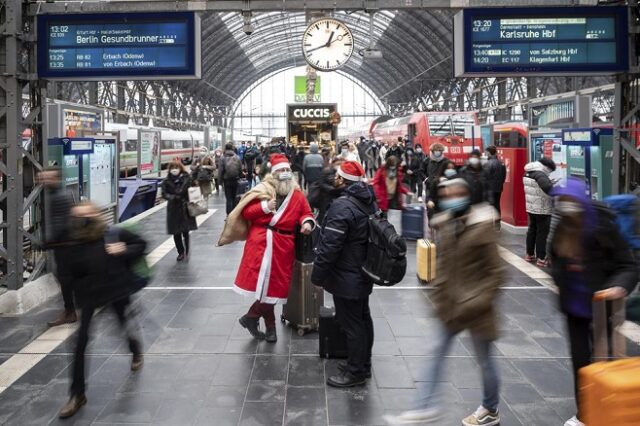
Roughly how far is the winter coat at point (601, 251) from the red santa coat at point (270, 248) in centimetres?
252

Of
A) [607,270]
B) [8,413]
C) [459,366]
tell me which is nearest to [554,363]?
[459,366]

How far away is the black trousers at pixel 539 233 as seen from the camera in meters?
9.03

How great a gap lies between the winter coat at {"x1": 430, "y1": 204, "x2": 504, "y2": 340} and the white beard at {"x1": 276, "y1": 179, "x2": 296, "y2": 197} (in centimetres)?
212

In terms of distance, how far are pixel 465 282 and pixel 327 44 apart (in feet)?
24.3

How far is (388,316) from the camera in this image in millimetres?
6684

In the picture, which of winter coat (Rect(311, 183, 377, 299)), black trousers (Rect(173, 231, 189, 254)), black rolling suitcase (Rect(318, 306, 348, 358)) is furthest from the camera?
black trousers (Rect(173, 231, 189, 254))

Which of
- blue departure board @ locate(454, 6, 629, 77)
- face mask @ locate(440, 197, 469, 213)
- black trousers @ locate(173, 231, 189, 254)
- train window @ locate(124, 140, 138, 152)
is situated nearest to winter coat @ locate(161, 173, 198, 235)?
black trousers @ locate(173, 231, 189, 254)

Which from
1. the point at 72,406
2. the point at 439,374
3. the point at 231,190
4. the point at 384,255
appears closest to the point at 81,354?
the point at 72,406

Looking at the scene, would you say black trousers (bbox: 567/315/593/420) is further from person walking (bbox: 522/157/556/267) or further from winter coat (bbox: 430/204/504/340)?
person walking (bbox: 522/157/556/267)

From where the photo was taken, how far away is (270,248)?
563 cm

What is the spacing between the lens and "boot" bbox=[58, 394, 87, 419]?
4.18 m

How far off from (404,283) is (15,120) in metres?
5.06

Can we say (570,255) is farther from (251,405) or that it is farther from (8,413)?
(8,413)

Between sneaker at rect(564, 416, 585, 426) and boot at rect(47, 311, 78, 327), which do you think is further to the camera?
boot at rect(47, 311, 78, 327)
